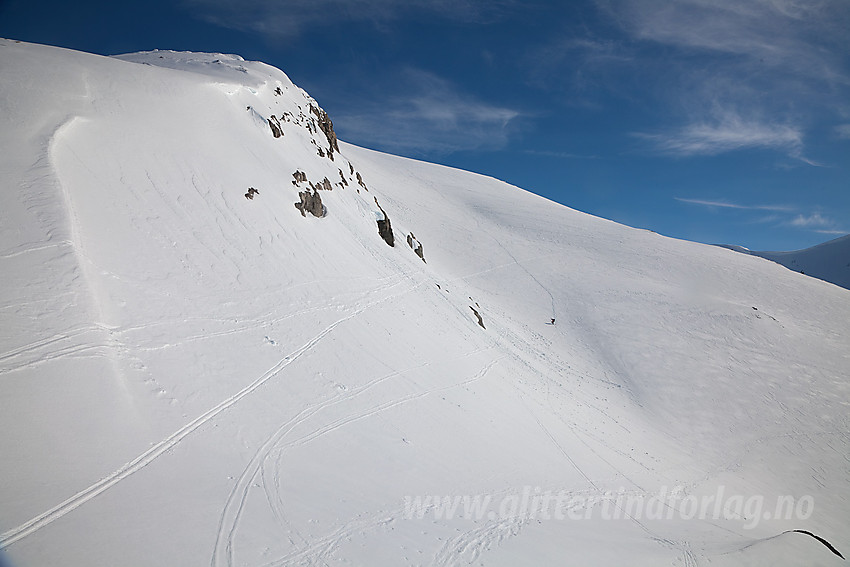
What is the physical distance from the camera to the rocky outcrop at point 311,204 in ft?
73.6

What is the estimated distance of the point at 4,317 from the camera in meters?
8.13

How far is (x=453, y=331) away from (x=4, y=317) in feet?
54.9

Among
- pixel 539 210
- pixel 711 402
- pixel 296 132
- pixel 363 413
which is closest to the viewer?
pixel 363 413

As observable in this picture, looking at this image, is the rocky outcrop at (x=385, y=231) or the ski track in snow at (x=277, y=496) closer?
the ski track in snow at (x=277, y=496)

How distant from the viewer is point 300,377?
12.0m

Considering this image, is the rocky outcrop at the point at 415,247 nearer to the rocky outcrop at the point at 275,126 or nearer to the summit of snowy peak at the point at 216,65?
the rocky outcrop at the point at 275,126

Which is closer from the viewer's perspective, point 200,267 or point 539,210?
point 200,267

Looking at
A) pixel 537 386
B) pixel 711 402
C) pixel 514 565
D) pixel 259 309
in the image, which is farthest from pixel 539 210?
pixel 514 565

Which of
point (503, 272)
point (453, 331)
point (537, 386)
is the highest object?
point (503, 272)

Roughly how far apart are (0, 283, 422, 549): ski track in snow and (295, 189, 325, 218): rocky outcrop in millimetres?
11881

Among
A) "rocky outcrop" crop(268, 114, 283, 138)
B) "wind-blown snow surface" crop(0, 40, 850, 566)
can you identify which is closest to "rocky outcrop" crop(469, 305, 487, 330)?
"wind-blown snow surface" crop(0, 40, 850, 566)

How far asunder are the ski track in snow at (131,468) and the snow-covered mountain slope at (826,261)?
183 m

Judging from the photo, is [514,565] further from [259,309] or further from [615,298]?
[615,298]

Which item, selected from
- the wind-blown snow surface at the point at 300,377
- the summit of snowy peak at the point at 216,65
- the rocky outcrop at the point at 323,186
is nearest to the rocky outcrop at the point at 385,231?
the wind-blown snow surface at the point at 300,377
